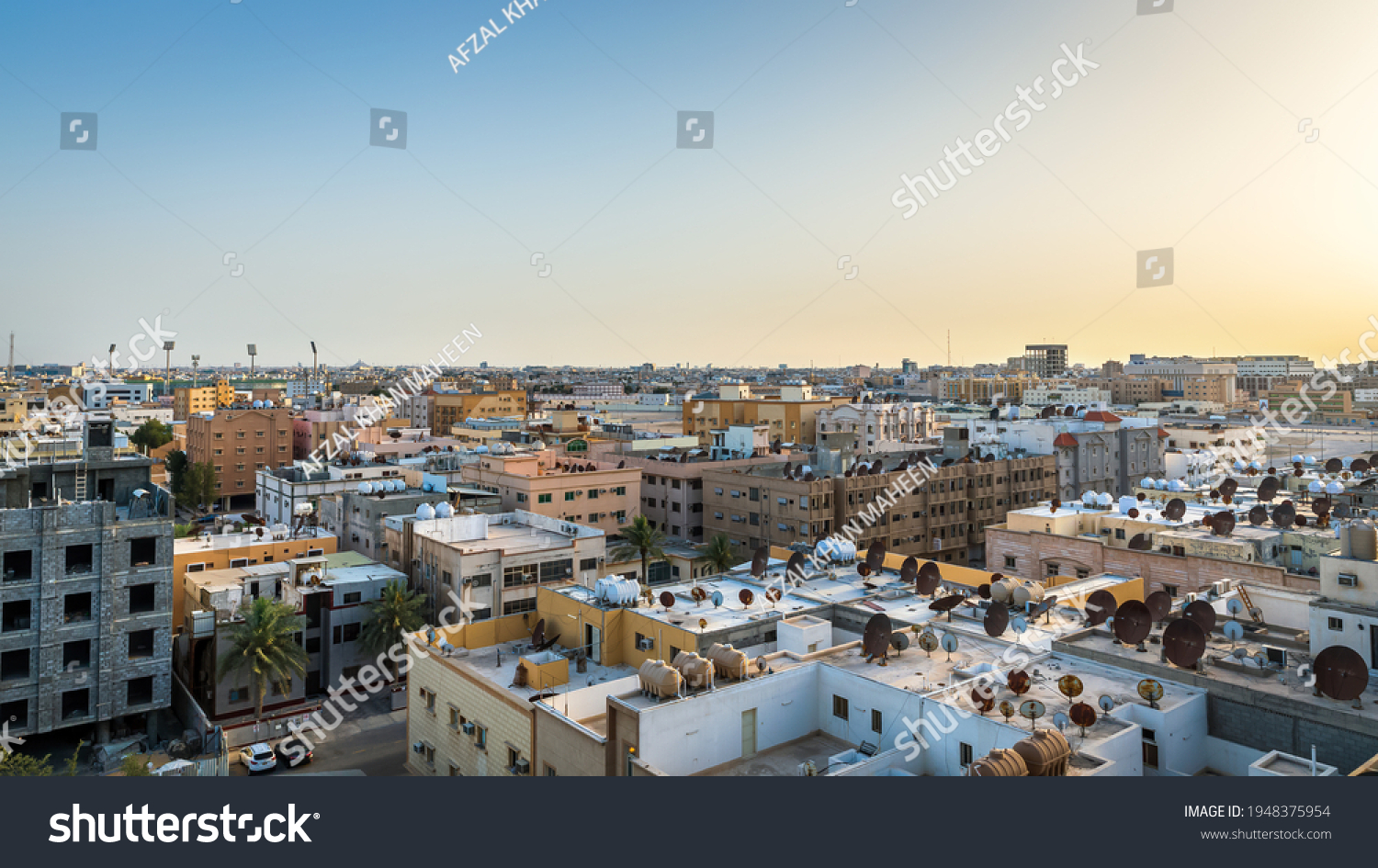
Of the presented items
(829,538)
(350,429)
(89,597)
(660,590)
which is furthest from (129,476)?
(350,429)

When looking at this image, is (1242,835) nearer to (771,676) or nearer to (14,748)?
(771,676)

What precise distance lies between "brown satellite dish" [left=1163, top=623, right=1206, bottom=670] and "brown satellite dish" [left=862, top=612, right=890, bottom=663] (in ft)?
18.5

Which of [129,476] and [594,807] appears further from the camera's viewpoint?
[129,476]

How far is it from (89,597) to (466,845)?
24528mm

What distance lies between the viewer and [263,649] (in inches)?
1133

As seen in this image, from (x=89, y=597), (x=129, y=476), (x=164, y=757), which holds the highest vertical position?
(x=129, y=476)

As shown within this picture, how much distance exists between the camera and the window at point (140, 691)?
27734 millimetres

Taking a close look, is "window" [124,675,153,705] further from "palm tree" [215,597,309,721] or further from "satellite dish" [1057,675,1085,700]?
"satellite dish" [1057,675,1085,700]

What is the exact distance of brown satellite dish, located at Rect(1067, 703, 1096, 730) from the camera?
14.5m

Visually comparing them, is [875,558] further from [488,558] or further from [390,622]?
[390,622]

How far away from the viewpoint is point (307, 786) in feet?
31.1

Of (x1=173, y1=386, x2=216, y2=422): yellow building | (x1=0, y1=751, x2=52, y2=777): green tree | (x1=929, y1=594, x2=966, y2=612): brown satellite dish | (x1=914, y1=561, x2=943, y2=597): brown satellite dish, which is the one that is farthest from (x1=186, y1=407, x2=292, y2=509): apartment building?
(x1=929, y1=594, x2=966, y2=612): brown satellite dish

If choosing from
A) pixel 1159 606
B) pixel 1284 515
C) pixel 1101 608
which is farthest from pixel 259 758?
pixel 1284 515

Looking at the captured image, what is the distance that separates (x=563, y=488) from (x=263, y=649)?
828 inches
